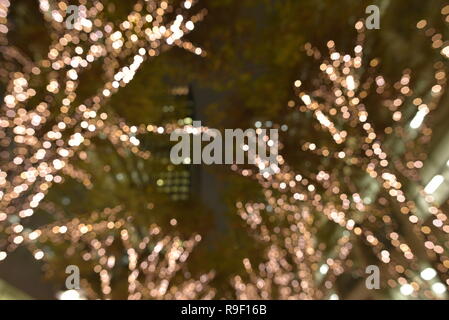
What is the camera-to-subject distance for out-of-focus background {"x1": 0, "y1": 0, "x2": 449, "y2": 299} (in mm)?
6789

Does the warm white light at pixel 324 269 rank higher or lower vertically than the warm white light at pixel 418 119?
lower

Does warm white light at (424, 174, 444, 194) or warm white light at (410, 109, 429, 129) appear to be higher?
warm white light at (410, 109, 429, 129)

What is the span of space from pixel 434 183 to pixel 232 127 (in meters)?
4.60

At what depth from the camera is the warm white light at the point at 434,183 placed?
10.1 meters

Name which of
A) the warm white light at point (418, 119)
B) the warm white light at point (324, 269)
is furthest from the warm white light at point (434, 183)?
the warm white light at point (324, 269)

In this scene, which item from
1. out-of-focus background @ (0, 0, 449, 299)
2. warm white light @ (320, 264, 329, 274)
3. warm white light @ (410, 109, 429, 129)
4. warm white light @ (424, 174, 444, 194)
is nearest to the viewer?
out-of-focus background @ (0, 0, 449, 299)

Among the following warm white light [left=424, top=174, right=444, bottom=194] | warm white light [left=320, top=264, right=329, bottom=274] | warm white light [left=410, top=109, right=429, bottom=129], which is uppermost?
warm white light [left=410, top=109, right=429, bottom=129]

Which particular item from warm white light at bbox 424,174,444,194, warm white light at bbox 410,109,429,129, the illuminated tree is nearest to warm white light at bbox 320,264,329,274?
the illuminated tree

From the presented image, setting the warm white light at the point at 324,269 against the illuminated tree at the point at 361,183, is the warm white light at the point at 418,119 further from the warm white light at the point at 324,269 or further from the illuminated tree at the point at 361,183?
the warm white light at the point at 324,269

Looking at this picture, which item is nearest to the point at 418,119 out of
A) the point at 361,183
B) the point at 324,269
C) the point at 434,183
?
the point at 434,183

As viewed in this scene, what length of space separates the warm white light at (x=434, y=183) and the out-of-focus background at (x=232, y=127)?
46 millimetres

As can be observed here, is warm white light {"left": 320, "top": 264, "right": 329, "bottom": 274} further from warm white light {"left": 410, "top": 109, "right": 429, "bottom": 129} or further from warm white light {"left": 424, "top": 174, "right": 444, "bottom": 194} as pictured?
warm white light {"left": 410, "top": 109, "right": 429, "bottom": 129}

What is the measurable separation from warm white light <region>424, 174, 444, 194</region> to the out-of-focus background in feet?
0.15

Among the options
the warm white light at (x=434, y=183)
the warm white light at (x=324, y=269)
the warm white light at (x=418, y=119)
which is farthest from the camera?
the warm white light at (x=324, y=269)
